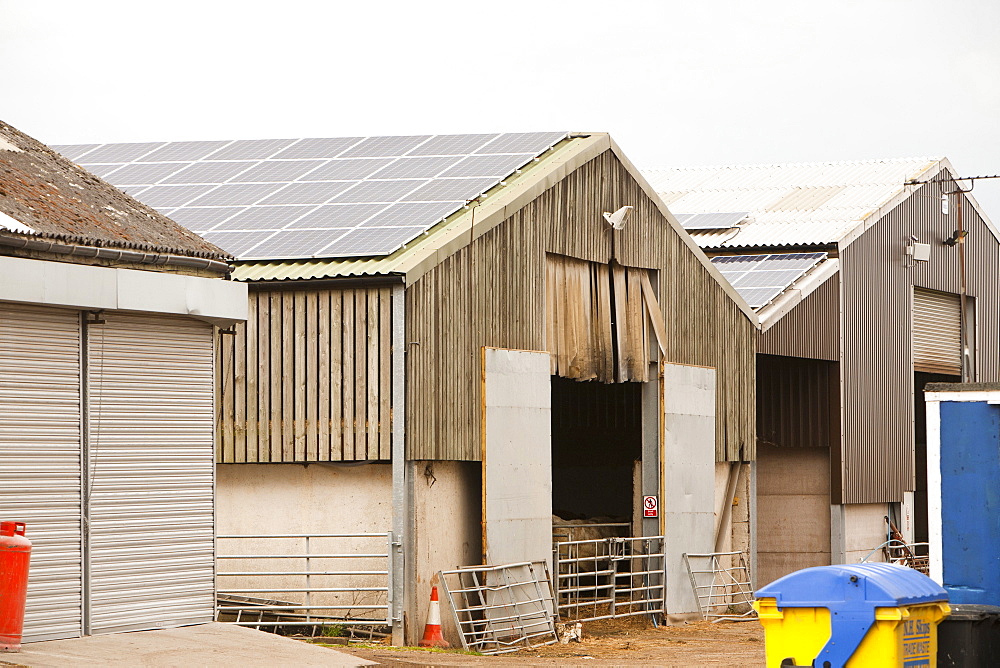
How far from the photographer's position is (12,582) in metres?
14.2

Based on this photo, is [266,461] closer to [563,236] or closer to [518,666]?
[518,666]

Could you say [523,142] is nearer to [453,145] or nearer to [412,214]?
[453,145]

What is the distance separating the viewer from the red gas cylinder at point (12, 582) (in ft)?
46.5

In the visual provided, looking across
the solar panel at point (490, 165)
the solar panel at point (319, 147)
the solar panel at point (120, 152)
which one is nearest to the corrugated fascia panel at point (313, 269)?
the solar panel at point (490, 165)

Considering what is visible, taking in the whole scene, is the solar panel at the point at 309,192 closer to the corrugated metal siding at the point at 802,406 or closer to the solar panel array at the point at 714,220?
the corrugated metal siding at the point at 802,406

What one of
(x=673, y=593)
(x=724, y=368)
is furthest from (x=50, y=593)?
(x=724, y=368)

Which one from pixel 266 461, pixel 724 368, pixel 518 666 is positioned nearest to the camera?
pixel 518 666

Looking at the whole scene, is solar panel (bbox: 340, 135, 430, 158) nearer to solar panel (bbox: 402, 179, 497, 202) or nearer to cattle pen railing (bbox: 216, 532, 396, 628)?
solar panel (bbox: 402, 179, 497, 202)

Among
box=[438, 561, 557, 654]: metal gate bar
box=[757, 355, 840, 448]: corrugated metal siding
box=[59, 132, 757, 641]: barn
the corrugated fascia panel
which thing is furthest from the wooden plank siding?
box=[757, 355, 840, 448]: corrugated metal siding

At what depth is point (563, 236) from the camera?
25.9 metres

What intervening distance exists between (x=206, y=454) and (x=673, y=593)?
42.7ft

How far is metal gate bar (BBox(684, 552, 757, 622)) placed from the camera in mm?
29516

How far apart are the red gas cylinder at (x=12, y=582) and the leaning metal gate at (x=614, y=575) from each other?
13346mm

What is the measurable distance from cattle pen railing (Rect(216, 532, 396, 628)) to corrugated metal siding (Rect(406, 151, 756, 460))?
167 cm
